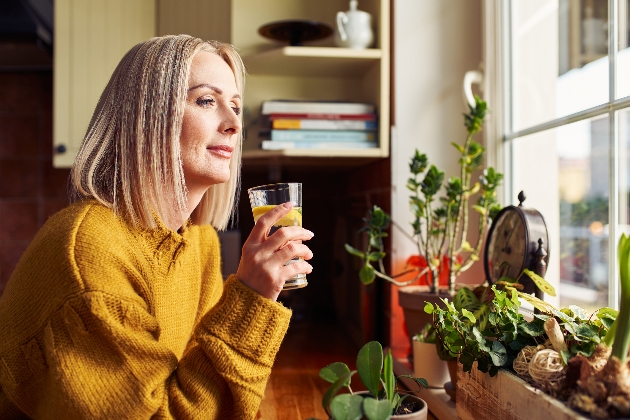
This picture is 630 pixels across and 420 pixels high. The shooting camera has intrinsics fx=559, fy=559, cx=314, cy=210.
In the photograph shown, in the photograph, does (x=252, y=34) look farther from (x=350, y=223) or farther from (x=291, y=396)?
(x=291, y=396)

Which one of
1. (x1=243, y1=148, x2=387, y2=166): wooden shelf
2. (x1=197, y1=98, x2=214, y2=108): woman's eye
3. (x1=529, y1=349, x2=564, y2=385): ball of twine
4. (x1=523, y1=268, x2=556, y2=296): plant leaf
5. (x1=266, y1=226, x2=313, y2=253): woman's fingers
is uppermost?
(x1=197, y1=98, x2=214, y2=108): woman's eye

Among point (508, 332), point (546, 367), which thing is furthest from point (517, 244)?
point (546, 367)

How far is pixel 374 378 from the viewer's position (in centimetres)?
69

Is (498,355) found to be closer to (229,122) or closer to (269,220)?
(269,220)

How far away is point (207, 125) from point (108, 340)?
0.40m

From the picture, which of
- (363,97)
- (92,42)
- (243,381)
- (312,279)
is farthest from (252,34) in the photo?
(243,381)

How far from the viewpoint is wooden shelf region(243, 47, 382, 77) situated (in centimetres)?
150

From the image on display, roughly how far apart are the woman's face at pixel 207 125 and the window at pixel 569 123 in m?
0.72

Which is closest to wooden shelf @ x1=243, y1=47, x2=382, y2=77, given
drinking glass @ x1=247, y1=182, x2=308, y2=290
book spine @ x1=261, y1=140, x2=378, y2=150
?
book spine @ x1=261, y1=140, x2=378, y2=150

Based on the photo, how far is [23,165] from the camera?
2295 millimetres

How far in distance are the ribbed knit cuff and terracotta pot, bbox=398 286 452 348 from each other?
Answer: 50cm

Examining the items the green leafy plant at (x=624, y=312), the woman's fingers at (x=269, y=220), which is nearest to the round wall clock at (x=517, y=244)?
the green leafy plant at (x=624, y=312)

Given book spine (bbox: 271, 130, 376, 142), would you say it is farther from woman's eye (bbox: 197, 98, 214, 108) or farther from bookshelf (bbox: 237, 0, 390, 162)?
woman's eye (bbox: 197, 98, 214, 108)

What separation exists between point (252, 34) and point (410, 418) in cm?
131
